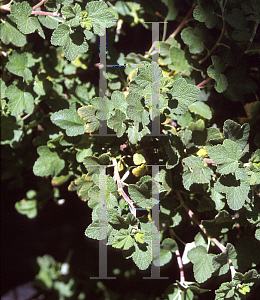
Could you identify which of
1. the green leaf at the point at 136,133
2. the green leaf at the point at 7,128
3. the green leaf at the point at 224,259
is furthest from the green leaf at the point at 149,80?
the green leaf at the point at 7,128

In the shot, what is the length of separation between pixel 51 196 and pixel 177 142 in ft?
2.59

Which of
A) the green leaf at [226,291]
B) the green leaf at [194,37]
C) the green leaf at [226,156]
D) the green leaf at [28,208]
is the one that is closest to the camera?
the green leaf at [226,156]

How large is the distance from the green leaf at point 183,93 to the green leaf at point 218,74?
8.2 inches

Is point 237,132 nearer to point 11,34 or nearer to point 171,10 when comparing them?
point 171,10

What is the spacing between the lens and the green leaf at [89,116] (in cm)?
90

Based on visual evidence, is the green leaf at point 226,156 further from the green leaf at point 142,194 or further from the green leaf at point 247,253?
the green leaf at point 247,253

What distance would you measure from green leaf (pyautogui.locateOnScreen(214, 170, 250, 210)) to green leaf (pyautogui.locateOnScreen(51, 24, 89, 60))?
1.88ft

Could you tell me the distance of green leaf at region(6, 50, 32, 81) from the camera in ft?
3.42

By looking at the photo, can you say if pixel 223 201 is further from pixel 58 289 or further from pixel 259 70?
pixel 58 289

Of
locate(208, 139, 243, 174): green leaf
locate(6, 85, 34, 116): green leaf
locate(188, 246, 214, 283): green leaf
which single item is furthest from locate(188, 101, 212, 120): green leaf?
locate(6, 85, 34, 116): green leaf

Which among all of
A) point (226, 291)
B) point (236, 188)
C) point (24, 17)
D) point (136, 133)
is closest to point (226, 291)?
point (226, 291)

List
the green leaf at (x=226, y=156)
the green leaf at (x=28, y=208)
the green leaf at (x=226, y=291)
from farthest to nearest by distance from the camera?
the green leaf at (x=28, y=208) → the green leaf at (x=226, y=291) → the green leaf at (x=226, y=156)

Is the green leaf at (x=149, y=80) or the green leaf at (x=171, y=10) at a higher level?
the green leaf at (x=171, y=10)

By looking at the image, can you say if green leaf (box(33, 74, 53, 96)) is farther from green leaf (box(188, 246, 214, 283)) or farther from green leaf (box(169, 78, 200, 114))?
green leaf (box(188, 246, 214, 283))
